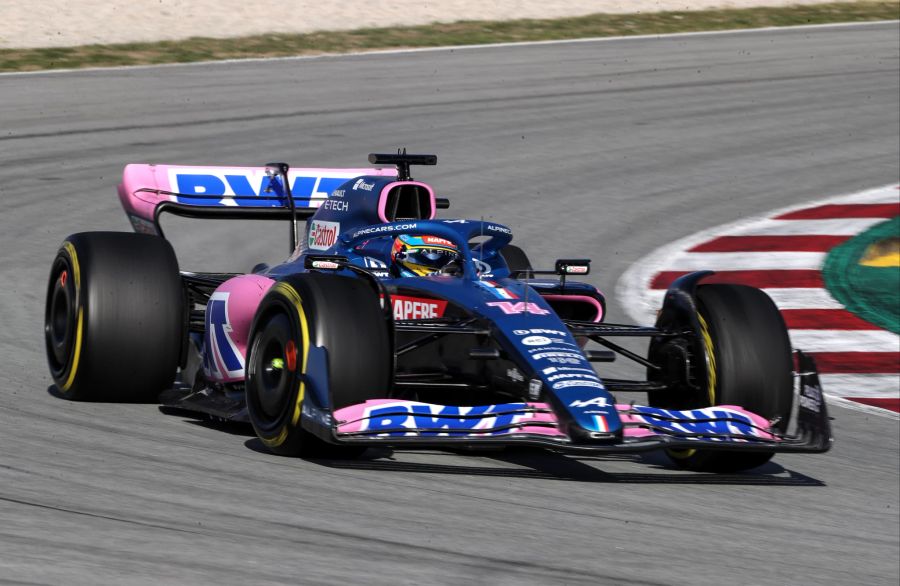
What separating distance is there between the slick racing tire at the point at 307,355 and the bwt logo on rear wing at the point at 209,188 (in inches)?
105

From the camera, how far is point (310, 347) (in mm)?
6551

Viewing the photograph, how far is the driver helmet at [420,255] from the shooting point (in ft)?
25.5

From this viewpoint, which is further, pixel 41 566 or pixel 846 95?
pixel 846 95

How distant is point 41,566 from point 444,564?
134 centimetres

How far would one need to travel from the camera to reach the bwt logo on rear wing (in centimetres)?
951

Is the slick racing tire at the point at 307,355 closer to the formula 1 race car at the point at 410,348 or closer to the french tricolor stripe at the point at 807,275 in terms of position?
the formula 1 race car at the point at 410,348

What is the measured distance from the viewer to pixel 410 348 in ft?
23.2

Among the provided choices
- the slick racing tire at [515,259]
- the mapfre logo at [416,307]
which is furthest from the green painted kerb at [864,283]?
the mapfre logo at [416,307]

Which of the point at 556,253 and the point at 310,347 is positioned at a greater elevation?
the point at 310,347

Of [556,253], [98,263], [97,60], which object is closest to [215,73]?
[97,60]

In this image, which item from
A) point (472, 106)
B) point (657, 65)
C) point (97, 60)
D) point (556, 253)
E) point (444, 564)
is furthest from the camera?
point (657, 65)

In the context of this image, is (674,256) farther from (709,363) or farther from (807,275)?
(709,363)

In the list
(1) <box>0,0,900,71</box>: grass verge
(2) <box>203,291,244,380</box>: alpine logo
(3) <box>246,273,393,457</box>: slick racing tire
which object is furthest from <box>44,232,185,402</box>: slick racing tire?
(1) <box>0,0,900,71</box>: grass verge

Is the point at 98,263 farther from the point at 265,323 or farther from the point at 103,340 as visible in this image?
the point at 265,323
